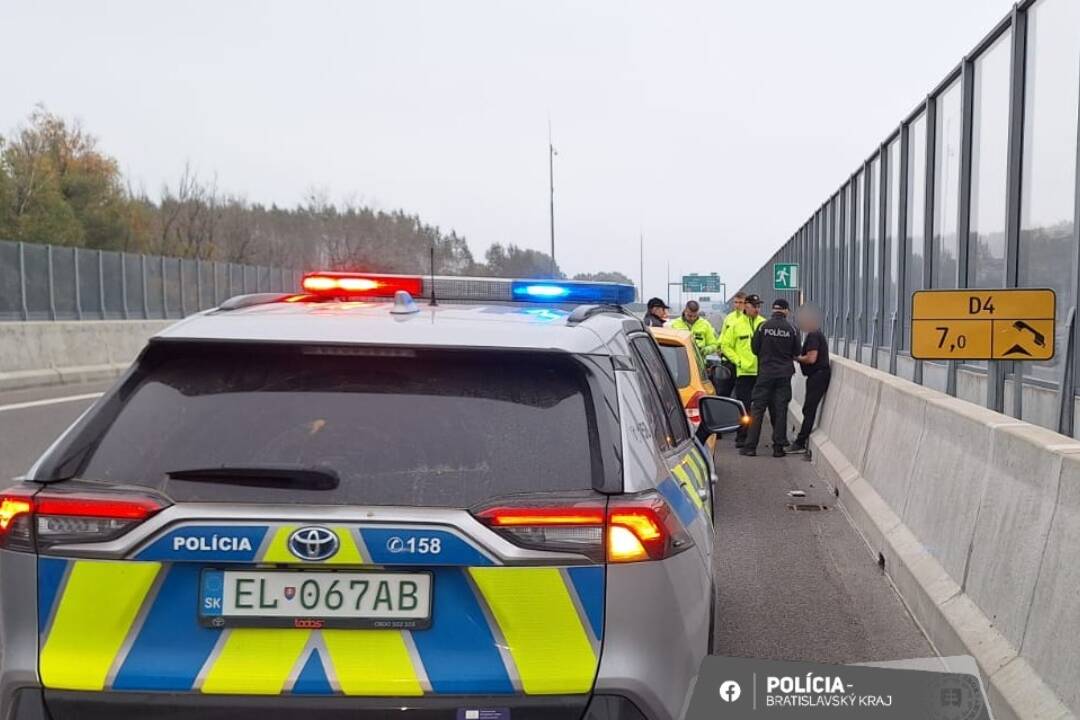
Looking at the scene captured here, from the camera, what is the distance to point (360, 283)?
427cm

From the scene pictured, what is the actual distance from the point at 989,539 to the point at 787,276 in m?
25.2

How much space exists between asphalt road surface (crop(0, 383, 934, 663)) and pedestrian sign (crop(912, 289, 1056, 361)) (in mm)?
1539

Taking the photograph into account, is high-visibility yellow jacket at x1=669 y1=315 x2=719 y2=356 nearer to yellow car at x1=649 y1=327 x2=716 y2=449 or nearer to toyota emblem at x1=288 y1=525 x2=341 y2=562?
yellow car at x1=649 y1=327 x2=716 y2=449

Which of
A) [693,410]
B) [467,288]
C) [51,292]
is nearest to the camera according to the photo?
[467,288]

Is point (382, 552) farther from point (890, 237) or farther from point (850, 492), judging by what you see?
point (890, 237)

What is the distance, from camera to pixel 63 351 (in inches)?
923

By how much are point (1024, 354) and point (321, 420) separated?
17.1 feet

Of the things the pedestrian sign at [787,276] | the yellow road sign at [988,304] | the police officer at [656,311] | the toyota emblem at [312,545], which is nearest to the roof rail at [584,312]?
the toyota emblem at [312,545]

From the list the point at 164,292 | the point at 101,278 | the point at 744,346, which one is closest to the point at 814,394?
the point at 744,346

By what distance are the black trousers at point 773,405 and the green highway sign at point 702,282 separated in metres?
89.1

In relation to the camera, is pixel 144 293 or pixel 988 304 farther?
pixel 144 293

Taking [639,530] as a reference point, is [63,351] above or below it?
below

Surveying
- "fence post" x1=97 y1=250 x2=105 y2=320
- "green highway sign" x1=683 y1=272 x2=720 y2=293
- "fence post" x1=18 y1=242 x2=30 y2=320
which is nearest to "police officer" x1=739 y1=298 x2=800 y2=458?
"fence post" x1=18 y1=242 x2=30 y2=320

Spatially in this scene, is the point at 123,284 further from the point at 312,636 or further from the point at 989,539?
the point at 312,636
